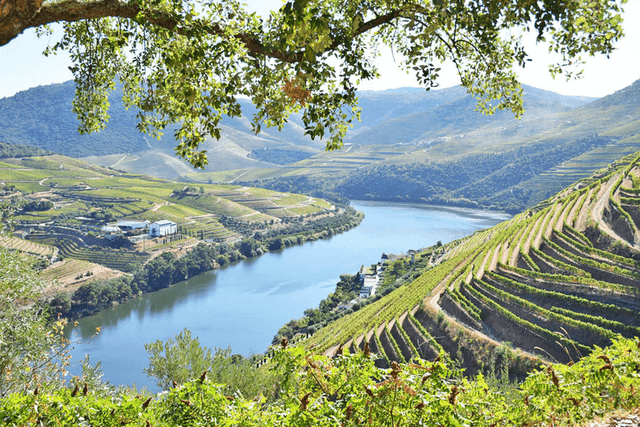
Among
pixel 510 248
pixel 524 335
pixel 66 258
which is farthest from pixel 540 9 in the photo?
pixel 66 258

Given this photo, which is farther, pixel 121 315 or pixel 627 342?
pixel 121 315

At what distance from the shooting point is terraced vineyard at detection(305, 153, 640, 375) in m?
15.0

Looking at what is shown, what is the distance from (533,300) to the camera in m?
17.4

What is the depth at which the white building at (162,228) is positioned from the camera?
54.6m

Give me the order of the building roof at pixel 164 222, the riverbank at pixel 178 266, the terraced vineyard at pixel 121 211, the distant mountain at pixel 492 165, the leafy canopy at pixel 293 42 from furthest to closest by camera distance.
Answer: the distant mountain at pixel 492 165, the building roof at pixel 164 222, the terraced vineyard at pixel 121 211, the riverbank at pixel 178 266, the leafy canopy at pixel 293 42

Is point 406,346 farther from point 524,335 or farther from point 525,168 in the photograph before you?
point 525,168

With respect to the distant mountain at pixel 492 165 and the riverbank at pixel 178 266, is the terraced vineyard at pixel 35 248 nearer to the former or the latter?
the riverbank at pixel 178 266

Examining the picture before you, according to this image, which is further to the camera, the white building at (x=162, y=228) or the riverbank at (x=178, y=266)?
the white building at (x=162, y=228)

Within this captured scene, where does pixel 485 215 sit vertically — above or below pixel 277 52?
below

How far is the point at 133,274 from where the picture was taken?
4225 centimetres

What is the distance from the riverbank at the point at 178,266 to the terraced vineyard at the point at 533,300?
17.0 meters

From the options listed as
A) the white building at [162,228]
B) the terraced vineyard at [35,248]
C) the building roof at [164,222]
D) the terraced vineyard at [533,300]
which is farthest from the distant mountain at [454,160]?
the terraced vineyard at [35,248]

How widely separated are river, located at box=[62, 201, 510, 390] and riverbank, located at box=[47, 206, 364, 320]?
973 millimetres

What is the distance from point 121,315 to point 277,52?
39048mm
